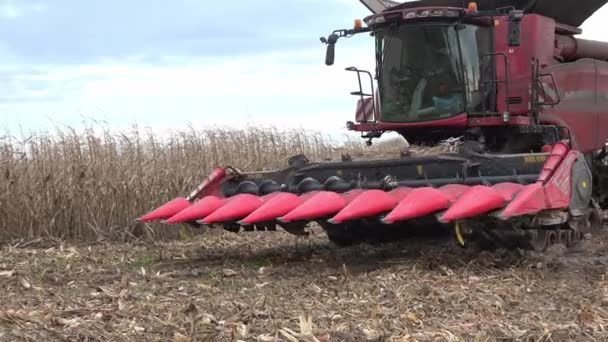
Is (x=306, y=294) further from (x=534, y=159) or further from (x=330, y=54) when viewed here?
(x=330, y=54)

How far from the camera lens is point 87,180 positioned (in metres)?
8.48

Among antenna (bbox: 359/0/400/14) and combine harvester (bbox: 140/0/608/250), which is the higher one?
antenna (bbox: 359/0/400/14)

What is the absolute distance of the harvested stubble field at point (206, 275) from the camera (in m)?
3.76

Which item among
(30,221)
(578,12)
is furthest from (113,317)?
(578,12)

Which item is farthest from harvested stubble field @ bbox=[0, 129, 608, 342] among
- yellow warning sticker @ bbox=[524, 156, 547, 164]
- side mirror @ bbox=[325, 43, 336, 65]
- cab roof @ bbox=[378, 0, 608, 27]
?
cab roof @ bbox=[378, 0, 608, 27]

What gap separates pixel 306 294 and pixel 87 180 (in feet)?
14.7

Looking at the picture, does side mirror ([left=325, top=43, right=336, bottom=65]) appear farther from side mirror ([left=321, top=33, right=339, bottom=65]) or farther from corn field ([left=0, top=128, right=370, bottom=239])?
corn field ([left=0, top=128, right=370, bottom=239])

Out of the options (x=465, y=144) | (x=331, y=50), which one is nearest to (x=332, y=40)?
(x=331, y=50)

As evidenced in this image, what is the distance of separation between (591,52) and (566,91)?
1.12 meters

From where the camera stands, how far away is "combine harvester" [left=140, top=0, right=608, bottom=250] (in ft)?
18.4

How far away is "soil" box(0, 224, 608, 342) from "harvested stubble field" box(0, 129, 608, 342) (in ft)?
0.04

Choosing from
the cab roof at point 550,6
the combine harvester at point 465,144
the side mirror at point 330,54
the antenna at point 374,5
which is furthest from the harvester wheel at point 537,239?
the antenna at point 374,5

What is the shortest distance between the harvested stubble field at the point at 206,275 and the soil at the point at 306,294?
0.01 meters

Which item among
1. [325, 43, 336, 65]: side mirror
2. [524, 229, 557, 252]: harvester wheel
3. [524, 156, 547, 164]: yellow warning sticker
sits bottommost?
[524, 229, 557, 252]: harvester wheel
